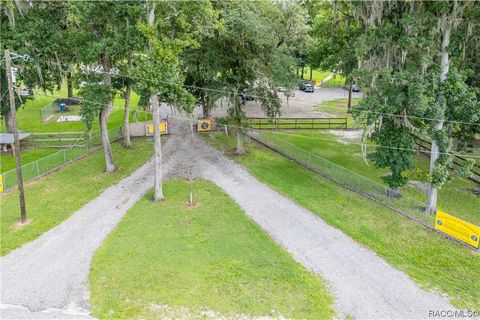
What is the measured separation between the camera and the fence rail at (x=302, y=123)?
32656 mm

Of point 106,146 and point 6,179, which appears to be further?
point 106,146

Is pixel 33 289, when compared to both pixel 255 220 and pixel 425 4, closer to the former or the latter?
pixel 255 220

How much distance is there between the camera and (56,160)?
77.6 ft

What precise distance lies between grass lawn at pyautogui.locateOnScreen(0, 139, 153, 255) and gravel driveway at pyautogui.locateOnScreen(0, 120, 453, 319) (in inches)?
23.4

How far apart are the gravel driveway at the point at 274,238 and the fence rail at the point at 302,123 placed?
1251cm

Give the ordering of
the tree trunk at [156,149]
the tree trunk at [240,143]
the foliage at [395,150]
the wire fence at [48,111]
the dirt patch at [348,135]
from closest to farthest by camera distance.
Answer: the foliage at [395,150] → the tree trunk at [156,149] → the tree trunk at [240,143] → the dirt patch at [348,135] → the wire fence at [48,111]

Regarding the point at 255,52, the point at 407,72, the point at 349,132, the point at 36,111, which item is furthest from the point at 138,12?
the point at 36,111

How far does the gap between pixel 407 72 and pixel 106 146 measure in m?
16.3

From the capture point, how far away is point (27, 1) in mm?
20828

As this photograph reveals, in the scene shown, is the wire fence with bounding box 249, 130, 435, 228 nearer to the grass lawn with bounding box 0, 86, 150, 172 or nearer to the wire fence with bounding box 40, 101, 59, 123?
the grass lawn with bounding box 0, 86, 150, 172

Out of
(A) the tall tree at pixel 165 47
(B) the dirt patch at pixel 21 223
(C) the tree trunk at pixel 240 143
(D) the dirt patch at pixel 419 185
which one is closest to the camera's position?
(B) the dirt patch at pixel 21 223

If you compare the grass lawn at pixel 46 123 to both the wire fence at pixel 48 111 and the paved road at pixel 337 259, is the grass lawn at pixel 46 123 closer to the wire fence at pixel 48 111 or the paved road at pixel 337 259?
the wire fence at pixel 48 111

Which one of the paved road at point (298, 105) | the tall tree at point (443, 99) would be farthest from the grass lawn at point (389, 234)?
the paved road at point (298, 105)

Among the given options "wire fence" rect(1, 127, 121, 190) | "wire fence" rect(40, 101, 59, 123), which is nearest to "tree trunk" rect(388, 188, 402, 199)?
"wire fence" rect(1, 127, 121, 190)
